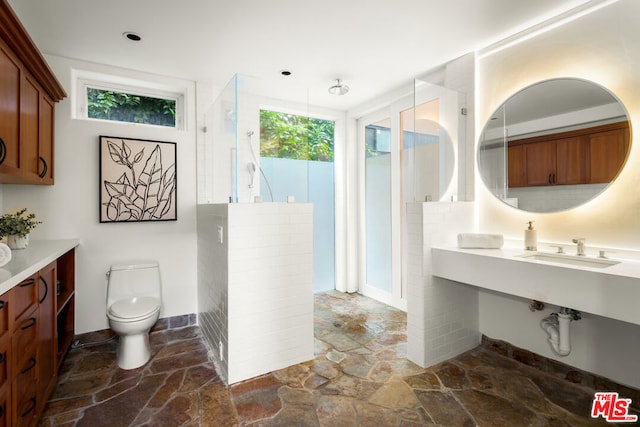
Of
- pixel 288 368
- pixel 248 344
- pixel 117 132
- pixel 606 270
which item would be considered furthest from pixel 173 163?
pixel 606 270

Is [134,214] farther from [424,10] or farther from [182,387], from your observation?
[424,10]

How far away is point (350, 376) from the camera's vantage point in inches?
85.3

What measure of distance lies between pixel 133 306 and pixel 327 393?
1.59m

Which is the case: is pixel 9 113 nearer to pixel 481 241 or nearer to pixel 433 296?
pixel 433 296

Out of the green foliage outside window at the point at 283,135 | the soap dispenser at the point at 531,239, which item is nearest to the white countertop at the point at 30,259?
the green foliage outside window at the point at 283,135

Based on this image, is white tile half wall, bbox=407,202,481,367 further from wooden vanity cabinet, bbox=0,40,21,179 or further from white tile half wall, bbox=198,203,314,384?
wooden vanity cabinet, bbox=0,40,21,179

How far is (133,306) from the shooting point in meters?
2.37

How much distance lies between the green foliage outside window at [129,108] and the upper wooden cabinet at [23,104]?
1.43ft

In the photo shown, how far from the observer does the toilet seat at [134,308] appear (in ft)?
7.22

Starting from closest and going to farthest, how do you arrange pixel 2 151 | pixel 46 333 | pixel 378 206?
pixel 2 151 → pixel 46 333 → pixel 378 206

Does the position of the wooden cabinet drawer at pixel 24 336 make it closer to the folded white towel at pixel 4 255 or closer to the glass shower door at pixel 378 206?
the folded white towel at pixel 4 255

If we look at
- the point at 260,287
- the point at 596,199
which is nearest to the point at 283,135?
the point at 260,287

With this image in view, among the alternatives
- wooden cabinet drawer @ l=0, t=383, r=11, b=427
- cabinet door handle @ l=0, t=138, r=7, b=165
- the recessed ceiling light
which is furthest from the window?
wooden cabinet drawer @ l=0, t=383, r=11, b=427

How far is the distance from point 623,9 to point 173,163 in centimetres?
353
